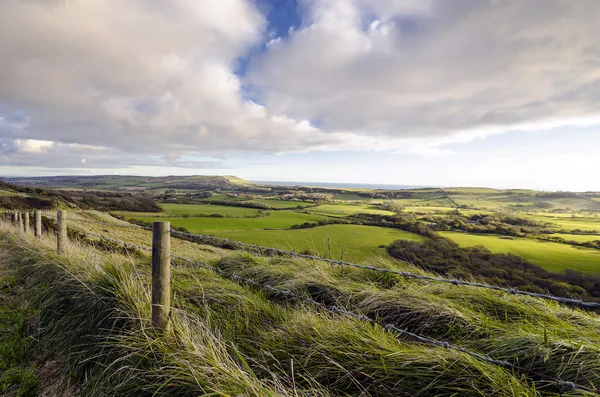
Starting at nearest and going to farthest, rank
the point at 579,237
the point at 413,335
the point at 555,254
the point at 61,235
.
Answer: the point at 413,335
the point at 61,235
the point at 555,254
the point at 579,237

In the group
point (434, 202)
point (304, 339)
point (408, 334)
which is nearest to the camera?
point (304, 339)

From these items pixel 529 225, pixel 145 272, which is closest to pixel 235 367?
pixel 145 272

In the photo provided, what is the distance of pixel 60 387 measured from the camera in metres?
3.06

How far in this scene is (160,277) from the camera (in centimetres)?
320

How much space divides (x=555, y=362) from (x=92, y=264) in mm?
6249

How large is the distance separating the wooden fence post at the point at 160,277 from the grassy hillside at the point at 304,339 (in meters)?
0.17

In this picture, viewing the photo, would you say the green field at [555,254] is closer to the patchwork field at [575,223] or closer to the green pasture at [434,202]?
the patchwork field at [575,223]

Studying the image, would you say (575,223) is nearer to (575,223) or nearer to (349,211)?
(575,223)

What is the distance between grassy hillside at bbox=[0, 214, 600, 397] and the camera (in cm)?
222

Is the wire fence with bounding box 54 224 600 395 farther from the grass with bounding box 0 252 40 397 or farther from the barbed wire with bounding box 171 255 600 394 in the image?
the grass with bounding box 0 252 40 397

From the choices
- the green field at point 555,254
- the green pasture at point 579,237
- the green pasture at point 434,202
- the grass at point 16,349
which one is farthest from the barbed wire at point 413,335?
the green pasture at point 434,202

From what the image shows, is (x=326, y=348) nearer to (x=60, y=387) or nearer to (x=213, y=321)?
(x=213, y=321)

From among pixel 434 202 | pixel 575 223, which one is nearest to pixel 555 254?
pixel 575 223

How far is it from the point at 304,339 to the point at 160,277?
1.75 m
